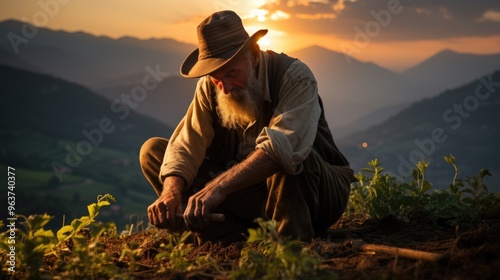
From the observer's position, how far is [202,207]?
4500mm

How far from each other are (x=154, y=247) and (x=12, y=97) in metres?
92.4

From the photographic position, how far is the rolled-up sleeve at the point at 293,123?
4.52 metres

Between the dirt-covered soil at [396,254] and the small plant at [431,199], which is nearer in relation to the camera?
the dirt-covered soil at [396,254]

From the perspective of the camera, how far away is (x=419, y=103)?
116 metres

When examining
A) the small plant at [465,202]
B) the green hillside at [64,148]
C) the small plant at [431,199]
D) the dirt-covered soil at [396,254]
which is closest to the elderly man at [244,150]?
the dirt-covered soil at [396,254]

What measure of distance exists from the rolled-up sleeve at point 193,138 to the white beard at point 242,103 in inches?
9.0

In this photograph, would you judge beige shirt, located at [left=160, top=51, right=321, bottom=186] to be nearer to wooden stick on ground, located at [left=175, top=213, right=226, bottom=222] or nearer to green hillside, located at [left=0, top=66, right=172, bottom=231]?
wooden stick on ground, located at [left=175, top=213, right=226, bottom=222]

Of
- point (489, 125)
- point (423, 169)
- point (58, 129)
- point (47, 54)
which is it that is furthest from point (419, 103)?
point (423, 169)

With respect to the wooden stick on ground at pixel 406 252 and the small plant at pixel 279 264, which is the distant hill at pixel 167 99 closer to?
the wooden stick on ground at pixel 406 252

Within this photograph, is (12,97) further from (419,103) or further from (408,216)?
(408,216)

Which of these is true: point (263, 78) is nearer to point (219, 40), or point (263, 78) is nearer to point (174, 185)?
point (219, 40)

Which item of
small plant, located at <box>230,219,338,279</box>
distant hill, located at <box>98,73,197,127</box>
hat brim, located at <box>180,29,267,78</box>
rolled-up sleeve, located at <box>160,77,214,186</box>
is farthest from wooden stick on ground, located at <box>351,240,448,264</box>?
distant hill, located at <box>98,73,197,127</box>

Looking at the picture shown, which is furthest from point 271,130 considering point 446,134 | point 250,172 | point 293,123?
→ point 446,134

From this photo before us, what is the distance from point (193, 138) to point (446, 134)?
81.3m
